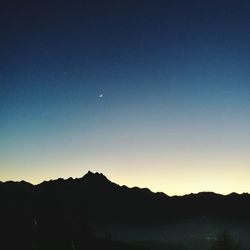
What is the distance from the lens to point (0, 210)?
284 ft

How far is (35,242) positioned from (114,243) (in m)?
37.4

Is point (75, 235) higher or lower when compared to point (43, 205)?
lower

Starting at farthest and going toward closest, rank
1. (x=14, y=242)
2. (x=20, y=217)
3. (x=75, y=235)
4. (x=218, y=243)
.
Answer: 1. (x=218, y=243)
2. (x=75, y=235)
3. (x=20, y=217)
4. (x=14, y=242)

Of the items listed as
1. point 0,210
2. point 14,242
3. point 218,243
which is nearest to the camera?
point 14,242

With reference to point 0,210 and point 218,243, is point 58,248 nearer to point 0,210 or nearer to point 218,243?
point 0,210

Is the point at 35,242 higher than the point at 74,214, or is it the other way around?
the point at 74,214

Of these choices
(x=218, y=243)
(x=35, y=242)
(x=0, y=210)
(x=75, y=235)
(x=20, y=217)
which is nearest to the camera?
(x=35, y=242)

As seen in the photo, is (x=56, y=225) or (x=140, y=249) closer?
(x=56, y=225)

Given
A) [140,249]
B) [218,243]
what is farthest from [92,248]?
[218,243]

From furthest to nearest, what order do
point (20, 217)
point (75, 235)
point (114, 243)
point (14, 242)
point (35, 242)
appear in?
1. point (114, 243)
2. point (75, 235)
3. point (20, 217)
4. point (35, 242)
5. point (14, 242)

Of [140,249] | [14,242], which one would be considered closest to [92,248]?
[140,249]

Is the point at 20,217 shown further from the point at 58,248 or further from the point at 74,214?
the point at 74,214

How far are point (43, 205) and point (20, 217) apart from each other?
53.6ft

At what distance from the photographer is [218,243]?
14262 centimetres
